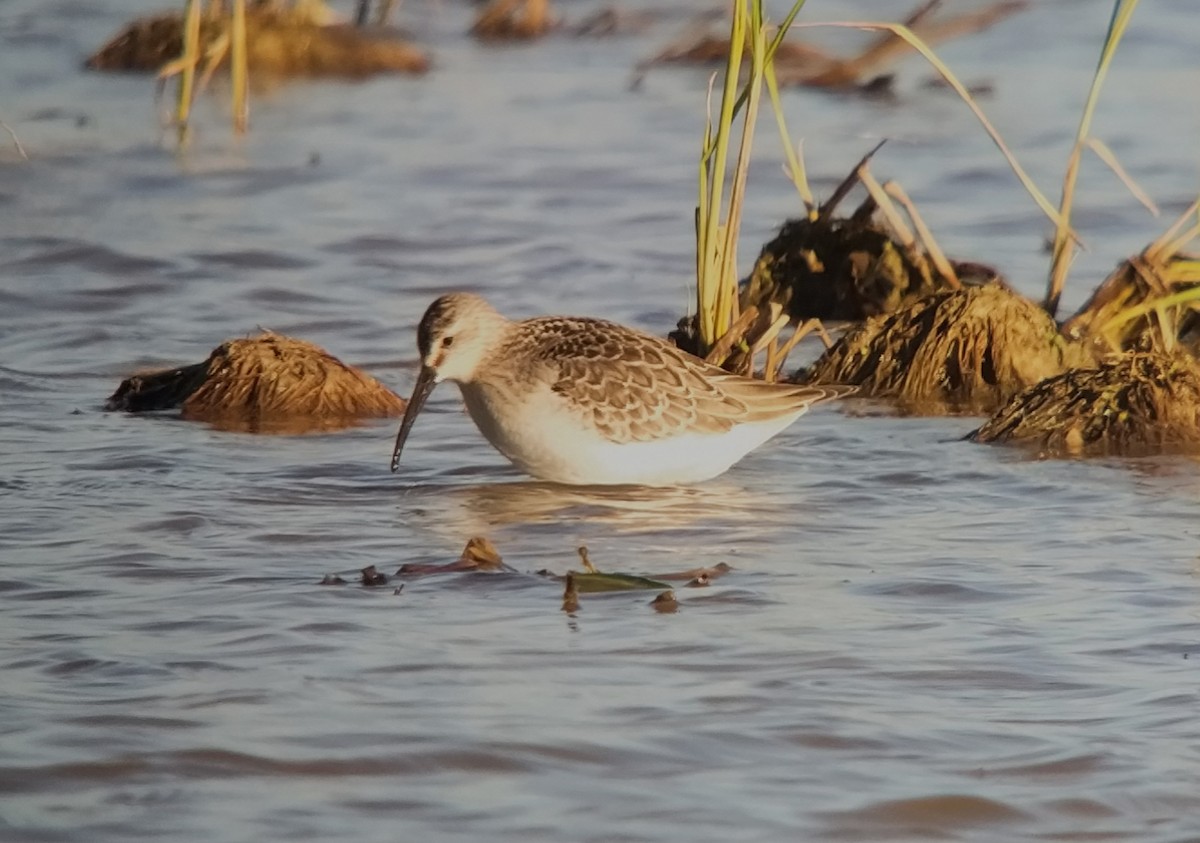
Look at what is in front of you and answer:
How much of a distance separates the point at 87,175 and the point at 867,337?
6.56 metres

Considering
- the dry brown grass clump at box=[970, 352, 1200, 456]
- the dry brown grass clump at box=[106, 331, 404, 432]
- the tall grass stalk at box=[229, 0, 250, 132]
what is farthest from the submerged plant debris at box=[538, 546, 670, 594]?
the tall grass stalk at box=[229, 0, 250, 132]

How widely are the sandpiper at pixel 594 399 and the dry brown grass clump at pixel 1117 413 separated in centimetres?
88

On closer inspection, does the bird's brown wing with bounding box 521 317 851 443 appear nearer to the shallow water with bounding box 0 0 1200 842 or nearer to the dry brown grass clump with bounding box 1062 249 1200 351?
the shallow water with bounding box 0 0 1200 842

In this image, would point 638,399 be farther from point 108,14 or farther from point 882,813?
point 108,14

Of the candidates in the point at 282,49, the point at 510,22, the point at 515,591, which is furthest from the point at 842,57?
the point at 515,591

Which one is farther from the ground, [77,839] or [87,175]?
[87,175]

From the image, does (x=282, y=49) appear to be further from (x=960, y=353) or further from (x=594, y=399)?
(x=594, y=399)

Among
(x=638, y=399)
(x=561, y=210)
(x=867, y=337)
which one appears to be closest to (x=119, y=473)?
(x=638, y=399)

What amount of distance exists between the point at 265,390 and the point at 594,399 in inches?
72.9

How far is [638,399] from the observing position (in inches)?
336

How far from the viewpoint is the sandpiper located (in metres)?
8.41

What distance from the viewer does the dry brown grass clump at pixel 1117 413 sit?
8938 millimetres

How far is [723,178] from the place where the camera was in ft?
30.5

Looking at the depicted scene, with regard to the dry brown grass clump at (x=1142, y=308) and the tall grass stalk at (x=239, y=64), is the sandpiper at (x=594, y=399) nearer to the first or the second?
the dry brown grass clump at (x=1142, y=308)
